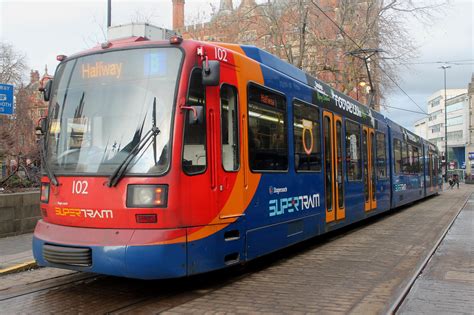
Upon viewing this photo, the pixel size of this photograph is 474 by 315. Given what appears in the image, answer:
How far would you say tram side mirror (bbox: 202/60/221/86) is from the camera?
18.4ft

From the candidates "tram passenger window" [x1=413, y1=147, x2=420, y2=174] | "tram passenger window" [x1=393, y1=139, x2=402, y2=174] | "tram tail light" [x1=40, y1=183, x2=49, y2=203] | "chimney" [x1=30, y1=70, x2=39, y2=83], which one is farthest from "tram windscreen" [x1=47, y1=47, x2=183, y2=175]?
"chimney" [x1=30, y1=70, x2=39, y2=83]

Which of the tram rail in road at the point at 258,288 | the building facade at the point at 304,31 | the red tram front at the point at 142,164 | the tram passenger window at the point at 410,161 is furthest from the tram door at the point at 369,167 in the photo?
the building facade at the point at 304,31

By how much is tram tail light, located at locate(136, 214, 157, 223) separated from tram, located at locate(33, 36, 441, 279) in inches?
0.4

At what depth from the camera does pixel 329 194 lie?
9.73 m

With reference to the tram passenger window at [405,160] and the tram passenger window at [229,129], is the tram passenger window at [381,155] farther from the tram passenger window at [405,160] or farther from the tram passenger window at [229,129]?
the tram passenger window at [229,129]

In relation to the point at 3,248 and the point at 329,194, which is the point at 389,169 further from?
the point at 3,248

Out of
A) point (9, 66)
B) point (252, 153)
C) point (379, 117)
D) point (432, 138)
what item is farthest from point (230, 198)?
point (432, 138)

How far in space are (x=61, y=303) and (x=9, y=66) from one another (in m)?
30.6

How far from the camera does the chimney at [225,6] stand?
27420mm

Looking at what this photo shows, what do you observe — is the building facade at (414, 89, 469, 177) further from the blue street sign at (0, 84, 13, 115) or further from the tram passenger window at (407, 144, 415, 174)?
the blue street sign at (0, 84, 13, 115)

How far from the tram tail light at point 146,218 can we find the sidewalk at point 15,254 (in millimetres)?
3165

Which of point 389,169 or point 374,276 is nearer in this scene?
point 374,276

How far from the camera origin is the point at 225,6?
2794 centimetres

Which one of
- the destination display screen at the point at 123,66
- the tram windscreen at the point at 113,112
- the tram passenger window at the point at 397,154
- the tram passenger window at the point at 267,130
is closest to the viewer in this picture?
the tram windscreen at the point at 113,112
